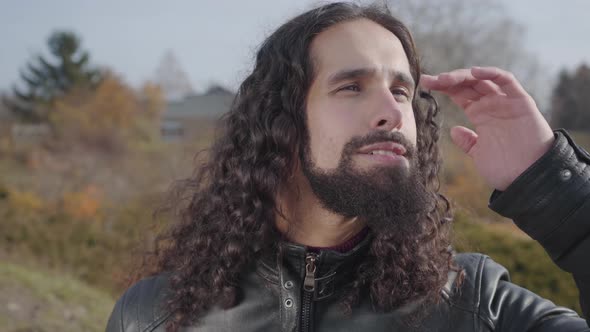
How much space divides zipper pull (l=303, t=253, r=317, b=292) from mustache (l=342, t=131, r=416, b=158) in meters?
0.41

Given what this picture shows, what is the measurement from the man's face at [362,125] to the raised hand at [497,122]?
0.22 meters

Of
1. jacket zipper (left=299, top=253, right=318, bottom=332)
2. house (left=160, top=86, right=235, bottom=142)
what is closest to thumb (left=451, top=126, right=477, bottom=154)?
jacket zipper (left=299, top=253, right=318, bottom=332)

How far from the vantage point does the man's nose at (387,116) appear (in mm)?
2008

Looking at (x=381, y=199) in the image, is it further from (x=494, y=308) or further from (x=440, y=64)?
(x=440, y=64)

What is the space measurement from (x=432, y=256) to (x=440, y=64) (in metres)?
22.4

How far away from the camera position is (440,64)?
23.3m

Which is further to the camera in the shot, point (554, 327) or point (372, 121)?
point (372, 121)

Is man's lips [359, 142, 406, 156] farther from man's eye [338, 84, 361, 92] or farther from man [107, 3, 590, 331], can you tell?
man's eye [338, 84, 361, 92]

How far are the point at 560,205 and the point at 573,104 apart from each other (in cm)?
2338

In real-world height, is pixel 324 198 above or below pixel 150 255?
above

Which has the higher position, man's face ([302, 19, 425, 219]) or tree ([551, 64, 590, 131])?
man's face ([302, 19, 425, 219])

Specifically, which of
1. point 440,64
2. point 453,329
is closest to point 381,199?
point 453,329

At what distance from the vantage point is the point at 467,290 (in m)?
1.98

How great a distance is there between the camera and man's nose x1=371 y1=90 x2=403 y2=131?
79.0 inches
